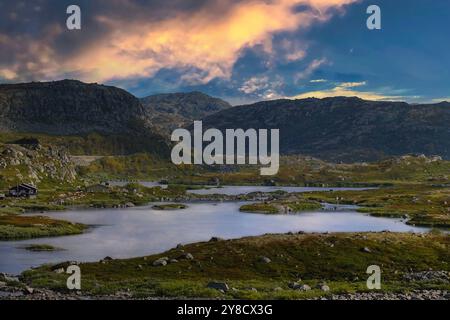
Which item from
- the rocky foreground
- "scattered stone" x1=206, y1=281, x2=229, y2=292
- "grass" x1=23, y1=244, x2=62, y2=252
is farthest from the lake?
"scattered stone" x1=206, y1=281, x2=229, y2=292

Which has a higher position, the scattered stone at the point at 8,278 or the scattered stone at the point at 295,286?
the scattered stone at the point at 295,286

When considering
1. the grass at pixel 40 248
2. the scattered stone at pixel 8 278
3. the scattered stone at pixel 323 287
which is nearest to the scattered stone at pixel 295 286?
the scattered stone at pixel 323 287

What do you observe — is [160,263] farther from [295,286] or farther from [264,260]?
[295,286]

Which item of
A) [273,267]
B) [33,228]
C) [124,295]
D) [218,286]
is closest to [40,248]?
[33,228]

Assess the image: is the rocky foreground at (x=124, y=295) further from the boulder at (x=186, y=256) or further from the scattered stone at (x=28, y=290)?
the boulder at (x=186, y=256)

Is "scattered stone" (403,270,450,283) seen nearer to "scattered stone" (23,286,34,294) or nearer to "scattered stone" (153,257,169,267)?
"scattered stone" (153,257,169,267)

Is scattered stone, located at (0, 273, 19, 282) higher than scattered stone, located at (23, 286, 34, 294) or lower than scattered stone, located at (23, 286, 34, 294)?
lower

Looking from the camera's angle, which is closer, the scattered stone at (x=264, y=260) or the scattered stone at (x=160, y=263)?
the scattered stone at (x=160, y=263)
